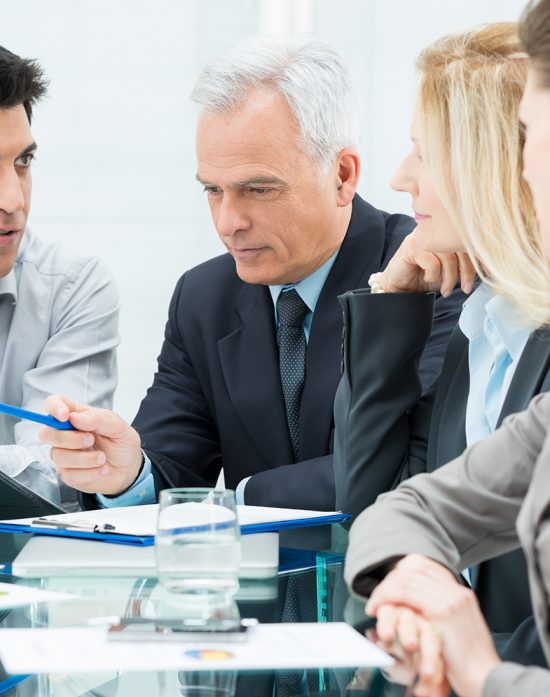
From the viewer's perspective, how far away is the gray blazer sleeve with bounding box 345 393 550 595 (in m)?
1.10

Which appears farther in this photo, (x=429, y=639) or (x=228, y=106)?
(x=228, y=106)

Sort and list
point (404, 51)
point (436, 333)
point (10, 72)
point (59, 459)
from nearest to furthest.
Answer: point (59, 459) < point (436, 333) < point (10, 72) < point (404, 51)

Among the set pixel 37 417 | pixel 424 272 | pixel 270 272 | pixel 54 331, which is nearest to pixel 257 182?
pixel 270 272

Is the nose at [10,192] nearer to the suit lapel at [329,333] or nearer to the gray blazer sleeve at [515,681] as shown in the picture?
the suit lapel at [329,333]

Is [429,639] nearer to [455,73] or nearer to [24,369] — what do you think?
[455,73]

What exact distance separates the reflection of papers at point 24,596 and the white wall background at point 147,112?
2.63 metres

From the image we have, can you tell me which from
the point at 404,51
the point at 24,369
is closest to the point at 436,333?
the point at 24,369

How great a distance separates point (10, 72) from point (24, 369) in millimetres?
725

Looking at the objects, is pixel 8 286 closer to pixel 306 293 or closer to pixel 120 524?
pixel 306 293

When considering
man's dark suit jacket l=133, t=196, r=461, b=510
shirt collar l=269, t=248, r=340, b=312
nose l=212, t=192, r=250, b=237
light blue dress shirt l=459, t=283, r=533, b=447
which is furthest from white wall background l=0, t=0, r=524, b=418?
light blue dress shirt l=459, t=283, r=533, b=447

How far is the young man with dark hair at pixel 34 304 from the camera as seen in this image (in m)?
2.54

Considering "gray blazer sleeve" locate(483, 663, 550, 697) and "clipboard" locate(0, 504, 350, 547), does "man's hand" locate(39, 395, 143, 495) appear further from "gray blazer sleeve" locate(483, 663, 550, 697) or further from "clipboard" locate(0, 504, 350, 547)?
"gray blazer sleeve" locate(483, 663, 550, 697)

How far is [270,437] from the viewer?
2.28m

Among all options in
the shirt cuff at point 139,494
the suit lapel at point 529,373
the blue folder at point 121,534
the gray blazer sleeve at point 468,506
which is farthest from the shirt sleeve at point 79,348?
the gray blazer sleeve at point 468,506
